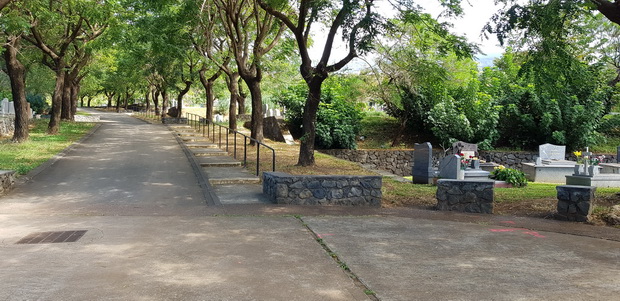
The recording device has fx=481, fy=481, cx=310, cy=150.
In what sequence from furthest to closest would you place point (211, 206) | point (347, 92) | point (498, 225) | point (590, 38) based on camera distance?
point (590, 38), point (347, 92), point (211, 206), point (498, 225)

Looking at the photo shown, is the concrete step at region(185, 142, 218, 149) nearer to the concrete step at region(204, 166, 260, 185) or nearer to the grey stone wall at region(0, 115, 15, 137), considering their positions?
the concrete step at region(204, 166, 260, 185)

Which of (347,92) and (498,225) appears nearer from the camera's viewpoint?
(498,225)

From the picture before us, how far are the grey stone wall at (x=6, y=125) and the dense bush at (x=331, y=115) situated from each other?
13.7 metres

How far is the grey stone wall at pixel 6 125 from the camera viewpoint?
910 inches

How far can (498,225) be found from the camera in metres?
8.54

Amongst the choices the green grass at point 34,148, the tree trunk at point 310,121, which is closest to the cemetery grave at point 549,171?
the tree trunk at point 310,121

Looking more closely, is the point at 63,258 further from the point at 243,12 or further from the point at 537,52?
the point at 243,12

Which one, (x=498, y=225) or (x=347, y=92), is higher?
(x=347, y=92)

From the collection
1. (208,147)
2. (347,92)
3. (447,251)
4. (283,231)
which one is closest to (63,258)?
(283,231)

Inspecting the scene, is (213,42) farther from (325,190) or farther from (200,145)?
(325,190)

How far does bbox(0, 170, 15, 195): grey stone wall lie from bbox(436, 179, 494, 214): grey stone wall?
941 centimetres

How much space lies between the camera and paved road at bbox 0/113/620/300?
4.82 meters

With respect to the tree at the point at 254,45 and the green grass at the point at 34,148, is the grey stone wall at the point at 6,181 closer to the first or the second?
the green grass at the point at 34,148

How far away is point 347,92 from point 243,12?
21.7ft
